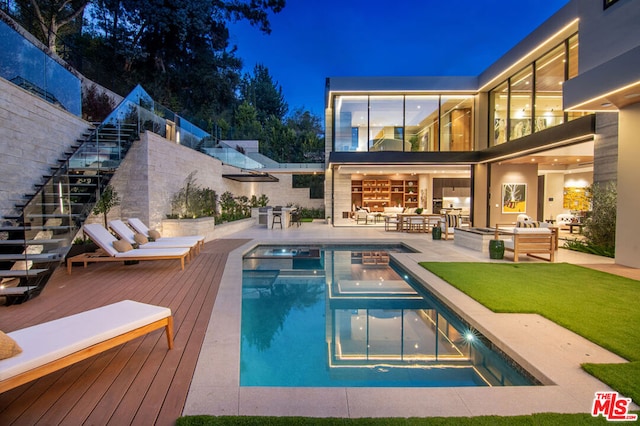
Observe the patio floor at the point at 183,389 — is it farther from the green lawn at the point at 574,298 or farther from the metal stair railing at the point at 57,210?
the metal stair railing at the point at 57,210

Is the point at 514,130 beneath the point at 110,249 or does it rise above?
above

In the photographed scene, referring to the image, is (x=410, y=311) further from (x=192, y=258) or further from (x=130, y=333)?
(x=192, y=258)

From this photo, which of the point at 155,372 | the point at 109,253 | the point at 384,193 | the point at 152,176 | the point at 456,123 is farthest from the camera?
the point at 384,193

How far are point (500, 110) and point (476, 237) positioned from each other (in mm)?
7009

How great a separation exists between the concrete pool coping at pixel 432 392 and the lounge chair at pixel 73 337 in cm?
64

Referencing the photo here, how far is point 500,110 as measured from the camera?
12758mm

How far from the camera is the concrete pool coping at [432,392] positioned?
2.14 m

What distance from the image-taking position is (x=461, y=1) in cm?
6950

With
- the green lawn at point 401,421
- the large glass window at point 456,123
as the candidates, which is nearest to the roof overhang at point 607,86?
the green lawn at point 401,421

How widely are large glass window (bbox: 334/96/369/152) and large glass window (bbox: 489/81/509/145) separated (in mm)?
5317

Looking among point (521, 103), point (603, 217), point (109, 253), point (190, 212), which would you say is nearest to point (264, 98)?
point (190, 212)

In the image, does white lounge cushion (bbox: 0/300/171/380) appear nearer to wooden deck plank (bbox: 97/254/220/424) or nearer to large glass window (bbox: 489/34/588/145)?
wooden deck plank (bbox: 97/254/220/424)

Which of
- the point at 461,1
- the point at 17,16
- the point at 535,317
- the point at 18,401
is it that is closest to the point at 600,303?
the point at 535,317

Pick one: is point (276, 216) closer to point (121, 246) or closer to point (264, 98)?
point (121, 246)
